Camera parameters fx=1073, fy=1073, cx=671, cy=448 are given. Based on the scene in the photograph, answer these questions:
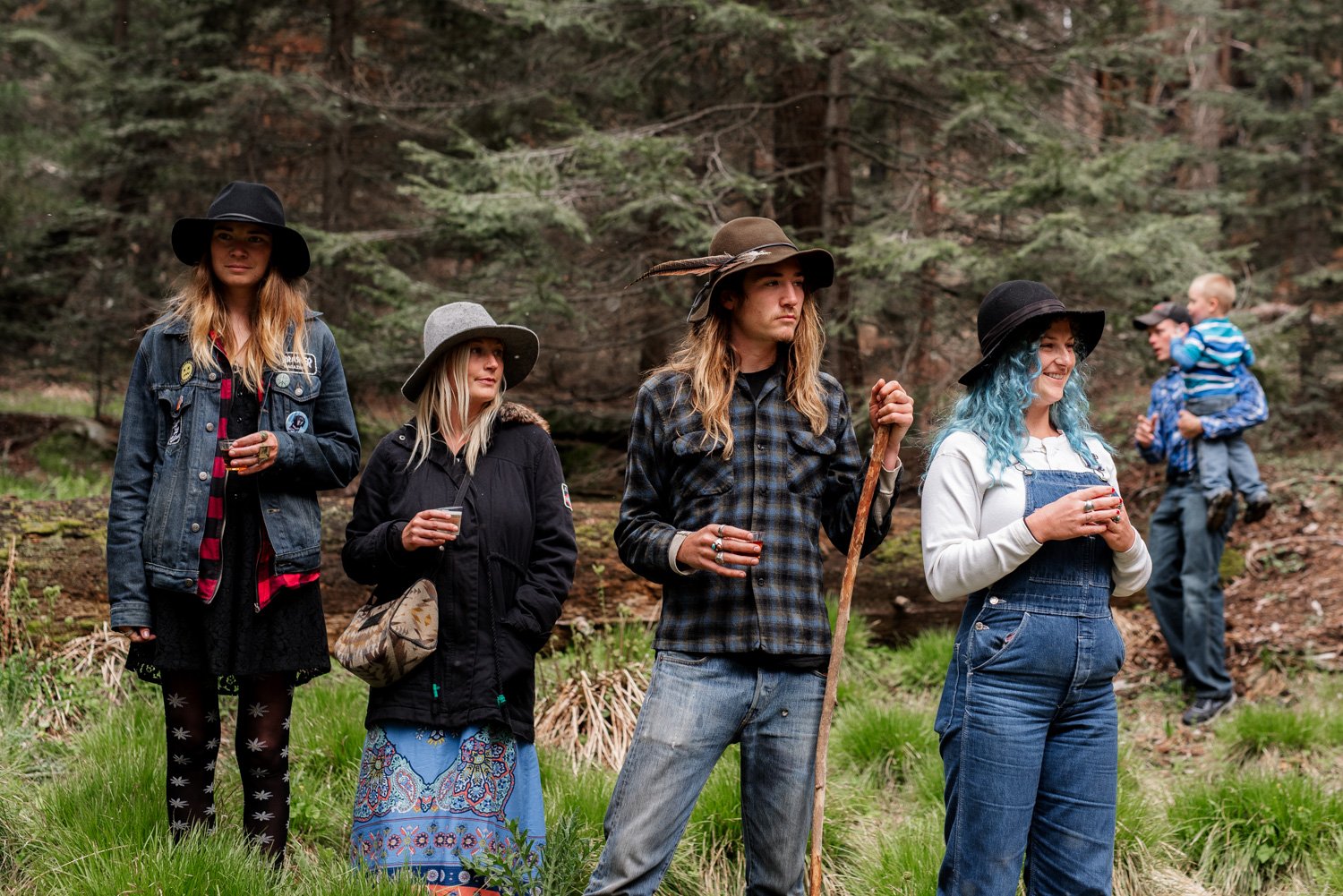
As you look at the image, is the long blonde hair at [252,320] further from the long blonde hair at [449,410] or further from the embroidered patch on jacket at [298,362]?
the long blonde hair at [449,410]

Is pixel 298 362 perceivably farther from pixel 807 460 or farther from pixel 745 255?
pixel 807 460

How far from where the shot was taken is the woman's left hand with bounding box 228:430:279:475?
11.6 ft

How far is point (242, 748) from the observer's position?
148 inches

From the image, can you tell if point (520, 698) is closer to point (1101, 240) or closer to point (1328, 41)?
point (1101, 240)

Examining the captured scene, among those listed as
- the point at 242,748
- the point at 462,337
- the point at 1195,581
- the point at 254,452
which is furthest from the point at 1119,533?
the point at 1195,581

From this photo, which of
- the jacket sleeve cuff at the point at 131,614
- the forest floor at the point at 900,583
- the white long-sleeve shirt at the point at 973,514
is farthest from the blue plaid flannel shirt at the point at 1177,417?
the jacket sleeve cuff at the point at 131,614

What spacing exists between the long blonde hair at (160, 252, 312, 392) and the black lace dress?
0.37 feet

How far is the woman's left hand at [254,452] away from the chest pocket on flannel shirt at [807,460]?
1734 millimetres

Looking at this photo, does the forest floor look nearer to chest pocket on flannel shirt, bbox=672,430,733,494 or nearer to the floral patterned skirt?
the floral patterned skirt

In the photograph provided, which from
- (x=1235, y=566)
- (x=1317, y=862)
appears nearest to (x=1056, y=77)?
(x=1235, y=566)

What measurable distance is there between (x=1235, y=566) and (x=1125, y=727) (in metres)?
2.35

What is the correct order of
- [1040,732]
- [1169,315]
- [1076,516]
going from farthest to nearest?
[1169,315], [1040,732], [1076,516]

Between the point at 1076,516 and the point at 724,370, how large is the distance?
1.16 meters

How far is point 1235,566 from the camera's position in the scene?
782 cm
